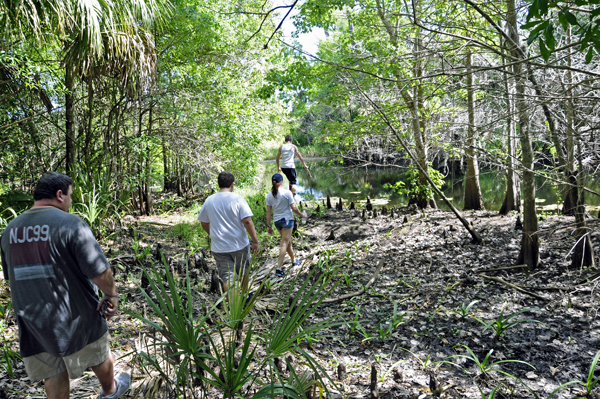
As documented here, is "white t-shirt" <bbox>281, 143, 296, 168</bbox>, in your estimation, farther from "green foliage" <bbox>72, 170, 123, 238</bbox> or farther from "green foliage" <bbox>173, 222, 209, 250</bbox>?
"green foliage" <bbox>72, 170, 123, 238</bbox>

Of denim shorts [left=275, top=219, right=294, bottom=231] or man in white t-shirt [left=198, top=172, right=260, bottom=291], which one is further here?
denim shorts [left=275, top=219, right=294, bottom=231]

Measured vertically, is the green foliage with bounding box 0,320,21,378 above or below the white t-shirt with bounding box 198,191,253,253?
below

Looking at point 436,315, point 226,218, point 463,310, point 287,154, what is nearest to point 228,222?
point 226,218

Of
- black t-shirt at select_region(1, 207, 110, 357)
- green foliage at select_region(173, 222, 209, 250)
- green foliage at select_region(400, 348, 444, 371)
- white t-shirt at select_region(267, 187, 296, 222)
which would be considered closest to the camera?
black t-shirt at select_region(1, 207, 110, 357)

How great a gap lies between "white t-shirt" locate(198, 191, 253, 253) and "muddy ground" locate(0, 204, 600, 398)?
0.92 m

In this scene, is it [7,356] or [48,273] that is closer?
[48,273]

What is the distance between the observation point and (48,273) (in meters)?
2.40

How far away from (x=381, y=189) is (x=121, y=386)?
19372 millimetres

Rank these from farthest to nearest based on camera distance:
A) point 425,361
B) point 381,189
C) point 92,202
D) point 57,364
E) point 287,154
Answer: point 381,189, point 287,154, point 92,202, point 425,361, point 57,364

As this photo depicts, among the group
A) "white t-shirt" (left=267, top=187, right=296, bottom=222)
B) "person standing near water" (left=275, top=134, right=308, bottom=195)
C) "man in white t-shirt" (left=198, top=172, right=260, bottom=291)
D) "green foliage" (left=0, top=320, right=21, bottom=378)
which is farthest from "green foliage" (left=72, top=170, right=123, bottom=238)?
"person standing near water" (left=275, top=134, right=308, bottom=195)

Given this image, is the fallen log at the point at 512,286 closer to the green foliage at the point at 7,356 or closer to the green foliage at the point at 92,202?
the green foliage at the point at 7,356

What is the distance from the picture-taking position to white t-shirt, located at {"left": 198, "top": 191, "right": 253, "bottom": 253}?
4.39m

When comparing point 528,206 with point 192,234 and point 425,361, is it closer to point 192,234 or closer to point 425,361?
point 425,361

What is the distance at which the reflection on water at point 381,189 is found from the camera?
45.6ft
